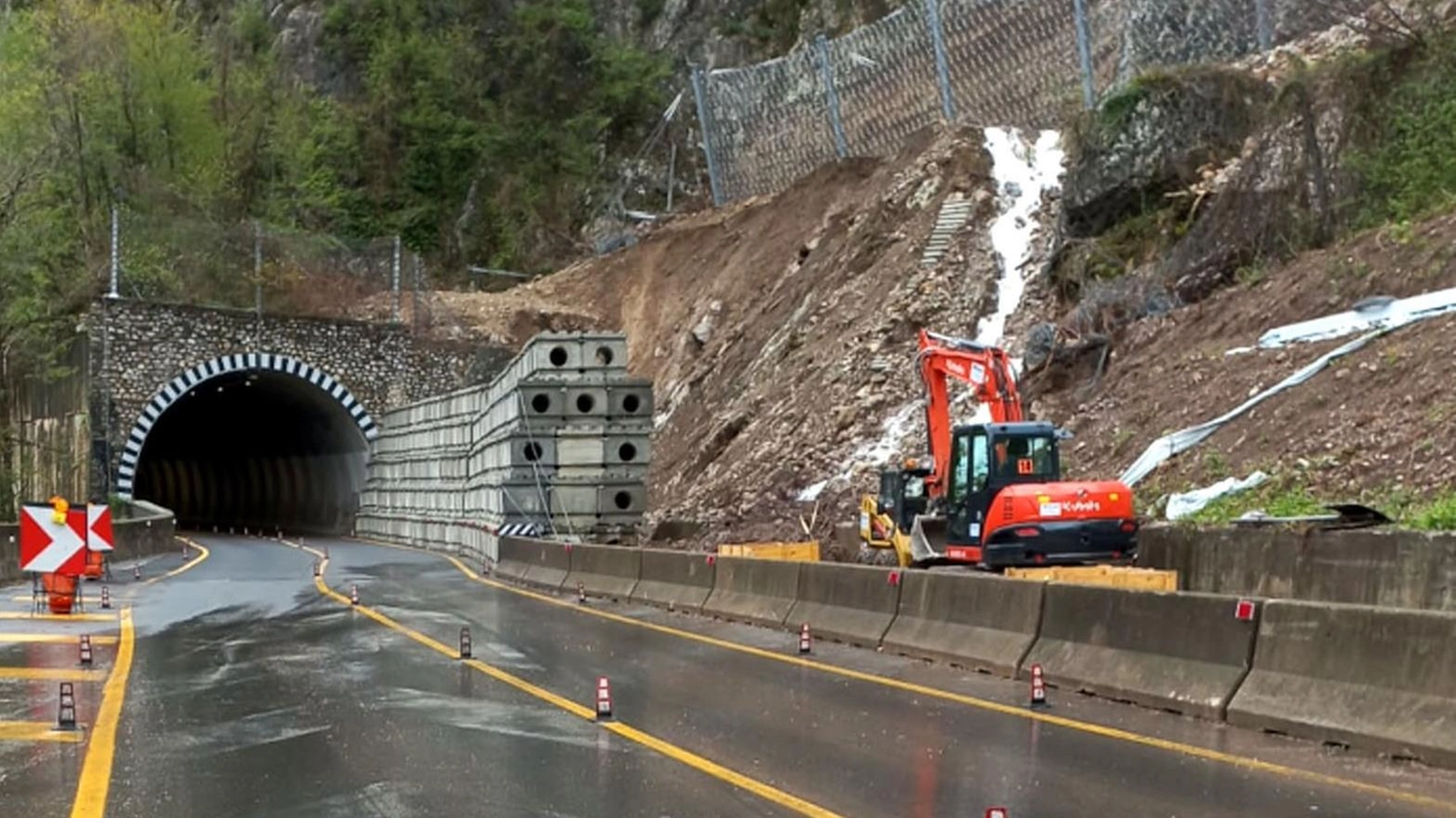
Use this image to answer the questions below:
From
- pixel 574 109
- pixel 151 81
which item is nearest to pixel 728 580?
pixel 574 109

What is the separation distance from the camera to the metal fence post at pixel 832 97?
42.4 meters

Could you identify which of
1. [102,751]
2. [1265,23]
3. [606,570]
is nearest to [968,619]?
[102,751]

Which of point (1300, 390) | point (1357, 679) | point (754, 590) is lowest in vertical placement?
point (754, 590)

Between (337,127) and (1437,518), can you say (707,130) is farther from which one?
(1437,518)

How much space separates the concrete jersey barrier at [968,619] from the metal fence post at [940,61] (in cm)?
2368

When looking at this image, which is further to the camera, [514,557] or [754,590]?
[514,557]

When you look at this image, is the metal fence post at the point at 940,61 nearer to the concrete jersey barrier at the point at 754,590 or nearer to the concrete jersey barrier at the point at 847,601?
the concrete jersey barrier at the point at 754,590

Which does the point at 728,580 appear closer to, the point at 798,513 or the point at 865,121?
the point at 798,513

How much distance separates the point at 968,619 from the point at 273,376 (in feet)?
145

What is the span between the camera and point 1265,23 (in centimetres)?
3334

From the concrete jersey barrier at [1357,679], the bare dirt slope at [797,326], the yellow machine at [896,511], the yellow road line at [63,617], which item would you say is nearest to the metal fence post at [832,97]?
the bare dirt slope at [797,326]

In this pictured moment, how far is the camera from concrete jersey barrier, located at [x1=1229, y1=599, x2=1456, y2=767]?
9938 millimetres

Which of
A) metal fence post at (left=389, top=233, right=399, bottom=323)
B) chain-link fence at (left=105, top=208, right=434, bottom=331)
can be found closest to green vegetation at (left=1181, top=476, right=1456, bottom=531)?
chain-link fence at (left=105, top=208, right=434, bottom=331)

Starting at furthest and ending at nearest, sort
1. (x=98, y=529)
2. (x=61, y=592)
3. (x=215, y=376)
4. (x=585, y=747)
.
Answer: (x=215, y=376), (x=98, y=529), (x=61, y=592), (x=585, y=747)
